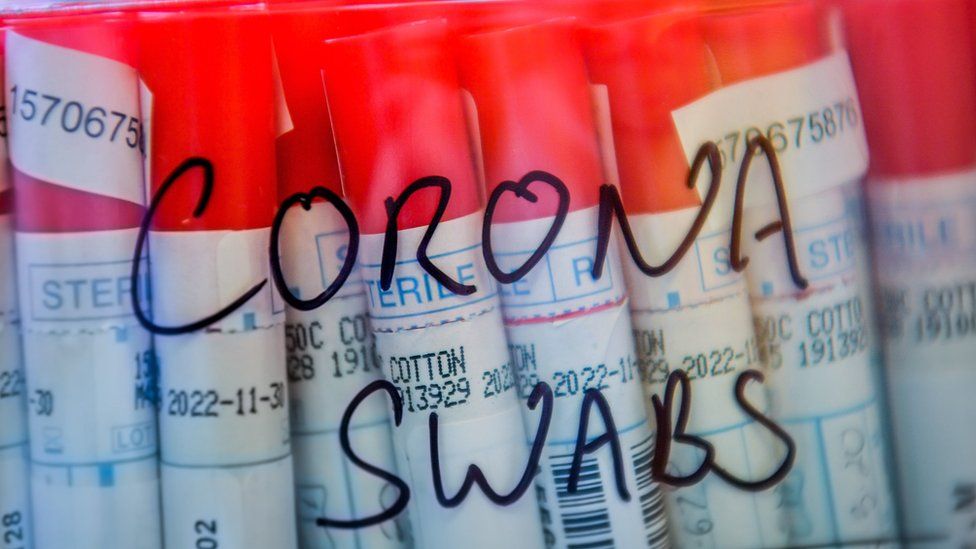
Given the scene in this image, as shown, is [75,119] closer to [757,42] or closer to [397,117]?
[397,117]

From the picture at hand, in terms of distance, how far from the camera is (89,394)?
256 millimetres

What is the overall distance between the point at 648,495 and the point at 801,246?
0.10 m

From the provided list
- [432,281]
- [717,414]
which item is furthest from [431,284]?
[717,414]

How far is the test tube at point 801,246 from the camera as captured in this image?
0.27m

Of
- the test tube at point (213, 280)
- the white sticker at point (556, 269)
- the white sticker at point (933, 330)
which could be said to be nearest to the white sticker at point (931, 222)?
the white sticker at point (933, 330)

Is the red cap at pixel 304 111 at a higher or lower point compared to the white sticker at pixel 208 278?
higher

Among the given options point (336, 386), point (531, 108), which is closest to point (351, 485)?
point (336, 386)

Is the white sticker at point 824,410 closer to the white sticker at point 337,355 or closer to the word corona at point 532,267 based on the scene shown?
the word corona at point 532,267

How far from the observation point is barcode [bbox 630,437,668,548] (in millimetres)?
263

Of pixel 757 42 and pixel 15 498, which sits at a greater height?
pixel 757 42

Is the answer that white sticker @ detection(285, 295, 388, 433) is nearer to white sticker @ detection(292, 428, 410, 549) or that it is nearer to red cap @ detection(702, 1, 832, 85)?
white sticker @ detection(292, 428, 410, 549)

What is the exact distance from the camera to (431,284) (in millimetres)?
251

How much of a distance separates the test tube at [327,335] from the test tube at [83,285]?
0.05 m

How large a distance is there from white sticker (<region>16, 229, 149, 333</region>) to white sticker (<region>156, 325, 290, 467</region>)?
20 mm
